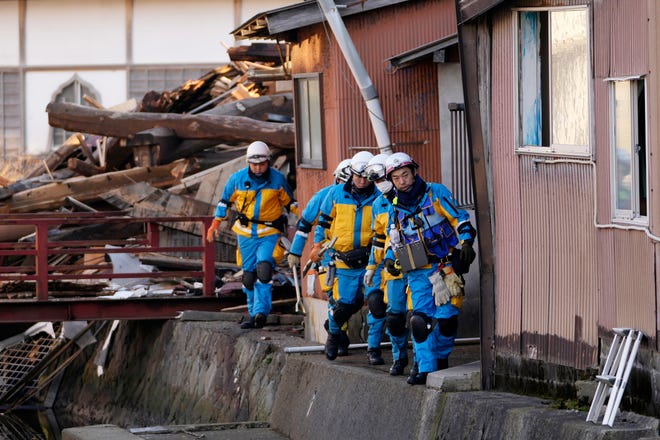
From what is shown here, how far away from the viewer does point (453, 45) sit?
1598cm

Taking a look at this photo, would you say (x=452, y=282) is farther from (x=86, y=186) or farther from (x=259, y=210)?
(x=86, y=186)

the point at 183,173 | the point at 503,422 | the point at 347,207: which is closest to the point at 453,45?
the point at 347,207

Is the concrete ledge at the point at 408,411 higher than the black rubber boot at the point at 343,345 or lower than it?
lower

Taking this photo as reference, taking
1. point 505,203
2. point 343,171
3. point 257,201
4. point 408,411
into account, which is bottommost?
point 408,411

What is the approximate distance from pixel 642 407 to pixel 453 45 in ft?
21.0

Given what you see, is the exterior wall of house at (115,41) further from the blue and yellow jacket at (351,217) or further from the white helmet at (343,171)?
the blue and yellow jacket at (351,217)

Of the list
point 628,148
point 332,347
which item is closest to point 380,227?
point 332,347

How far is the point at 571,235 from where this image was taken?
1158 centimetres

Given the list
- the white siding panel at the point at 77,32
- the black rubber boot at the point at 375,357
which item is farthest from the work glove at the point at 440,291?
the white siding panel at the point at 77,32

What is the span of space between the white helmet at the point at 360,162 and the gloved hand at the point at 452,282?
7.01ft

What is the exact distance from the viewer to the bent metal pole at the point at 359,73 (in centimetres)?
1602

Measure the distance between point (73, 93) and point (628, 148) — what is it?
3356 cm

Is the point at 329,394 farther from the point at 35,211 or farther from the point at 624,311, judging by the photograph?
the point at 35,211

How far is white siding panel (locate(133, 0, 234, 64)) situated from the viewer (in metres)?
43.1
